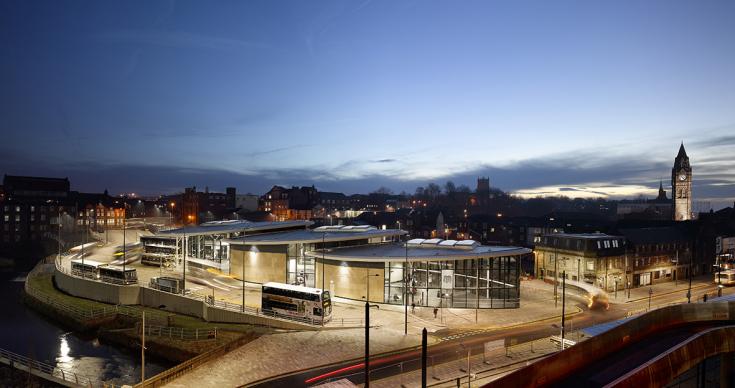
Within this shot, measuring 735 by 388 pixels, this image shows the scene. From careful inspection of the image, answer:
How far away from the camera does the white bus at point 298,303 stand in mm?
42656

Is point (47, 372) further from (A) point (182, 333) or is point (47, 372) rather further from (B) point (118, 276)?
(B) point (118, 276)

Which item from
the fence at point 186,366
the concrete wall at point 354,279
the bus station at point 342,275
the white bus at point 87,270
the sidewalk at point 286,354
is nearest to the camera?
the fence at point 186,366

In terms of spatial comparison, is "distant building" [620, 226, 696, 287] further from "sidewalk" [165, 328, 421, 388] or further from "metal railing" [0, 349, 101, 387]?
"metal railing" [0, 349, 101, 387]

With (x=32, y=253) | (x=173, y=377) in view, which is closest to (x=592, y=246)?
(x=173, y=377)

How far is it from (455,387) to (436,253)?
24243 mm

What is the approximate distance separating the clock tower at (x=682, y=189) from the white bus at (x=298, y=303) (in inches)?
6074

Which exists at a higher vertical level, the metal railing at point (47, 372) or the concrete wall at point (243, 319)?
the concrete wall at point (243, 319)

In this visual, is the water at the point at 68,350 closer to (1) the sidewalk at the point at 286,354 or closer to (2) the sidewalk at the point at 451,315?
(1) the sidewalk at the point at 286,354

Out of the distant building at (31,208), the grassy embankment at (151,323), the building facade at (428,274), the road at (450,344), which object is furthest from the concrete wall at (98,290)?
the distant building at (31,208)

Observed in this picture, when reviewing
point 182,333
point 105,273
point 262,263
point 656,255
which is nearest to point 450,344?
point 182,333

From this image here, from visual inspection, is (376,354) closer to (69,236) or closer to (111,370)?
(111,370)

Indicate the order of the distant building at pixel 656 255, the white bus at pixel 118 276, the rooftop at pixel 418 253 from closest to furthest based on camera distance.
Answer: the rooftop at pixel 418 253 < the white bus at pixel 118 276 < the distant building at pixel 656 255

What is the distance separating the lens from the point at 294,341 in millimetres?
37750

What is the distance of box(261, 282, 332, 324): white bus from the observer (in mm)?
42656
